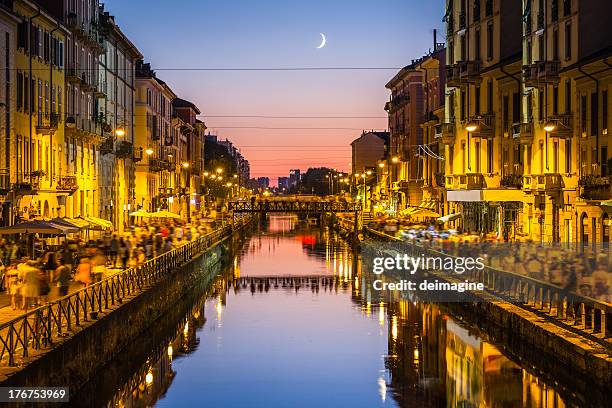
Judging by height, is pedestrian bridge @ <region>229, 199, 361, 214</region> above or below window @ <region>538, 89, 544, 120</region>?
below

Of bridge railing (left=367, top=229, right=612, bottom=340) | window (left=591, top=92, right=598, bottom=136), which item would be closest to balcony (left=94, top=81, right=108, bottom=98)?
window (left=591, top=92, right=598, bottom=136)

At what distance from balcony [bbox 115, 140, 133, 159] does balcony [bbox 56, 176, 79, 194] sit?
2339 centimetres

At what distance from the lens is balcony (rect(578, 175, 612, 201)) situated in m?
46.9

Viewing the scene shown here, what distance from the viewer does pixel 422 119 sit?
367ft

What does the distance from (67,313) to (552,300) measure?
→ 579 inches

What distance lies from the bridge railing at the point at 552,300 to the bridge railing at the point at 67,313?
13195 millimetres

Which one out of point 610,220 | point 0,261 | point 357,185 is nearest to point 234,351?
point 0,261

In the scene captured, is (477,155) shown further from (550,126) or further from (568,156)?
(550,126)

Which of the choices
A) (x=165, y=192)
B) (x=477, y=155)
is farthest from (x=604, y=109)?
(x=165, y=192)

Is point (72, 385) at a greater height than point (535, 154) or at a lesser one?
lesser

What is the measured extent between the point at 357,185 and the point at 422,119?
6888cm

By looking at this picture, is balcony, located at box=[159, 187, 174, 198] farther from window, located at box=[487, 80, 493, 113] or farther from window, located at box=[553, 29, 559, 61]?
window, located at box=[553, 29, 559, 61]

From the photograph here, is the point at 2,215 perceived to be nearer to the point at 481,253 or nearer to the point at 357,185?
the point at 481,253

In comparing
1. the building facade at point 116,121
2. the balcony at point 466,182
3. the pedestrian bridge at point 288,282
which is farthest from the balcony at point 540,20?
the building facade at point 116,121
